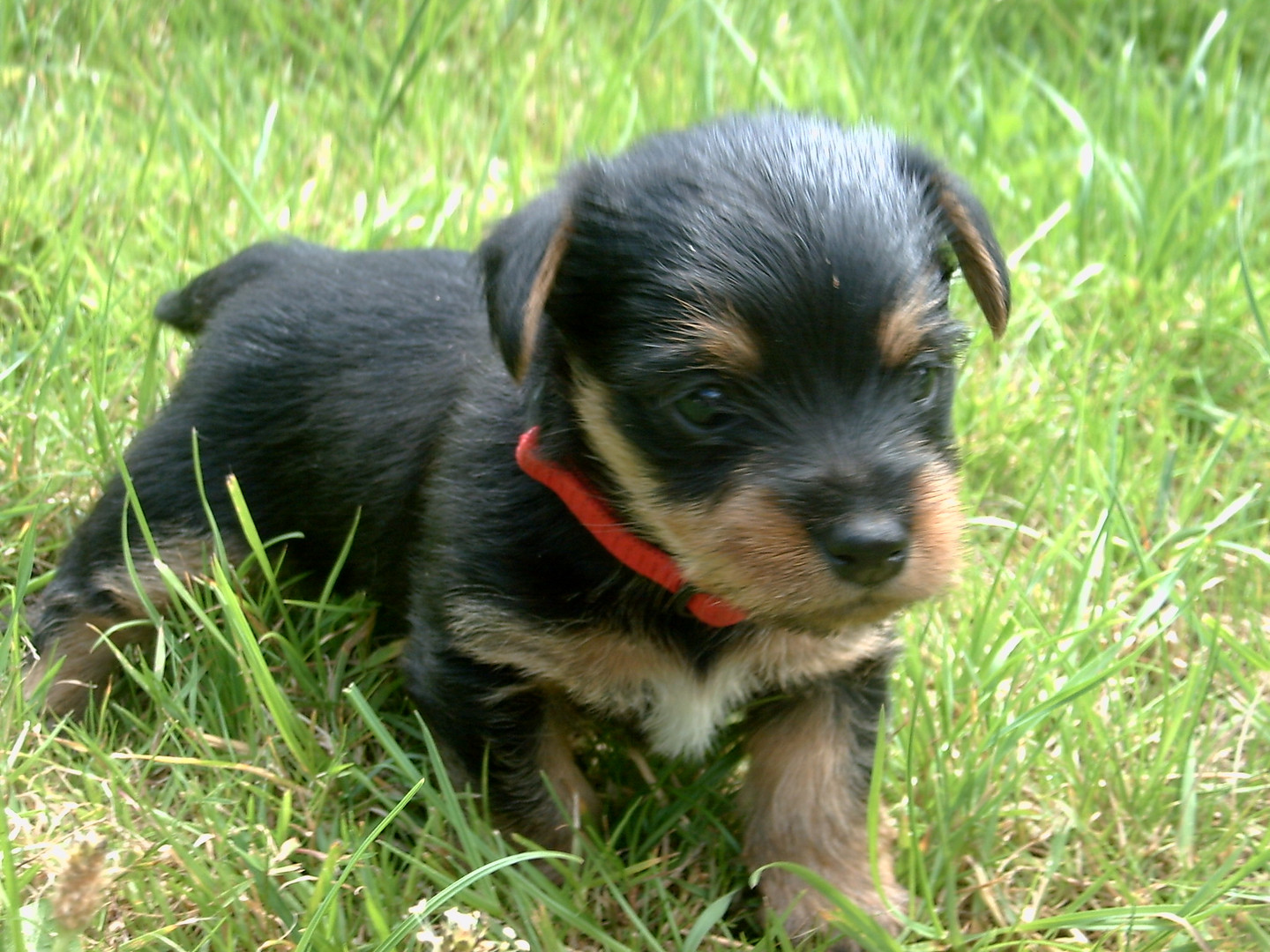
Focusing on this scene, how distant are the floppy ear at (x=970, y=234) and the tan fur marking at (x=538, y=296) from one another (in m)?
0.66

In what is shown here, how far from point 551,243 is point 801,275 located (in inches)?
17.1

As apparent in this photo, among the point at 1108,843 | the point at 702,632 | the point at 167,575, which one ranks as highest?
the point at 167,575

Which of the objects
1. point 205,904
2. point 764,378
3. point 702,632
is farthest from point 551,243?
point 205,904

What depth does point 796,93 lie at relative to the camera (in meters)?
4.76

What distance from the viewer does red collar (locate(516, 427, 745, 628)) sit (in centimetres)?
238

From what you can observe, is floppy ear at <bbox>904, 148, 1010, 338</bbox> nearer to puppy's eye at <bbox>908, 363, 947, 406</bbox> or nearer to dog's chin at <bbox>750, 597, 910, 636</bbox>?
puppy's eye at <bbox>908, 363, 947, 406</bbox>

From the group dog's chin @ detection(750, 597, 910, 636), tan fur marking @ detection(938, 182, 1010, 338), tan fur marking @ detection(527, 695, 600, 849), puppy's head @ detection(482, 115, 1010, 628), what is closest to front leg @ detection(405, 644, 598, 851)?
tan fur marking @ detection(527, 695, 600, 849)

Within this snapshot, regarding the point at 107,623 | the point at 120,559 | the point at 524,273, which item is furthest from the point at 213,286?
the point at 524,273

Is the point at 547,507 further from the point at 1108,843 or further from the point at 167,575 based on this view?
the point at 1108,843

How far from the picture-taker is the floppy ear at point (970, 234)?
2.49m

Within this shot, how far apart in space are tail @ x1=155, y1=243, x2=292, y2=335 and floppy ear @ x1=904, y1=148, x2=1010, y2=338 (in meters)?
1.61

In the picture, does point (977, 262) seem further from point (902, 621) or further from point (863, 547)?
point (902, 621)

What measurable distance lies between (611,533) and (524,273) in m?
0.47

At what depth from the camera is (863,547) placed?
2.02m
